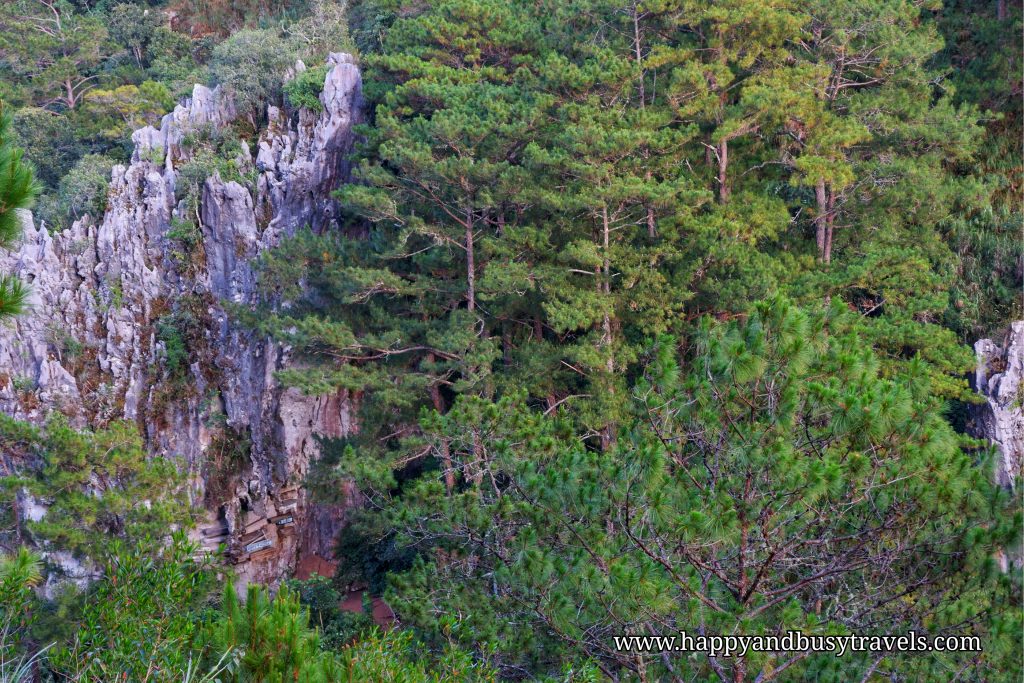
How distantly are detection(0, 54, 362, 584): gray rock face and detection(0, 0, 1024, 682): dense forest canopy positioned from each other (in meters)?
0.47

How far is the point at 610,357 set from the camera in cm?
1095

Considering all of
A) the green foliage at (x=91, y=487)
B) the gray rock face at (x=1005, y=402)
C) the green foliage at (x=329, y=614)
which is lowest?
the green foliage at (x=329, y=614)

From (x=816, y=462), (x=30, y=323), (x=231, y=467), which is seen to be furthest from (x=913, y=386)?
(x=30, y=323)

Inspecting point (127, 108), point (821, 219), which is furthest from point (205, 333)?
point (821, 219)

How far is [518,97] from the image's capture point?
1223 centimetres

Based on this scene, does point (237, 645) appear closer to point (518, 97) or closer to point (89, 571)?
point (89, 571)

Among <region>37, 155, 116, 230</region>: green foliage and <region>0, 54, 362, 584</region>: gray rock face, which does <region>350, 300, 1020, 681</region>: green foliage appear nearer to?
<region>0, 54, 362, 584</region>: gray rock face

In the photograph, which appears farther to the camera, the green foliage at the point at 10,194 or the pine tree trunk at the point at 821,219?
→ the pine tree trunk at the point at 821,219

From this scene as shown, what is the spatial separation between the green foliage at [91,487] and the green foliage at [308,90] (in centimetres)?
731

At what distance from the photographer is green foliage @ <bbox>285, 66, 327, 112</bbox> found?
633 inches

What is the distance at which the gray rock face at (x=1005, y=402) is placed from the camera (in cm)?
1038

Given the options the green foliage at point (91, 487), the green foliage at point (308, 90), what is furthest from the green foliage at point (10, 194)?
the green foliage at point (308, 90)

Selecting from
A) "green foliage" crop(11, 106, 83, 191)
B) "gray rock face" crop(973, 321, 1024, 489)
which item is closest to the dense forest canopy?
"gray rock face" crop(973, 321, 1024, 489)

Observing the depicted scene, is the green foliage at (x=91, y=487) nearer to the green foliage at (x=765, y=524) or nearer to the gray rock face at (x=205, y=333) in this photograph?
the gray rock face at (x=205, y=333)
